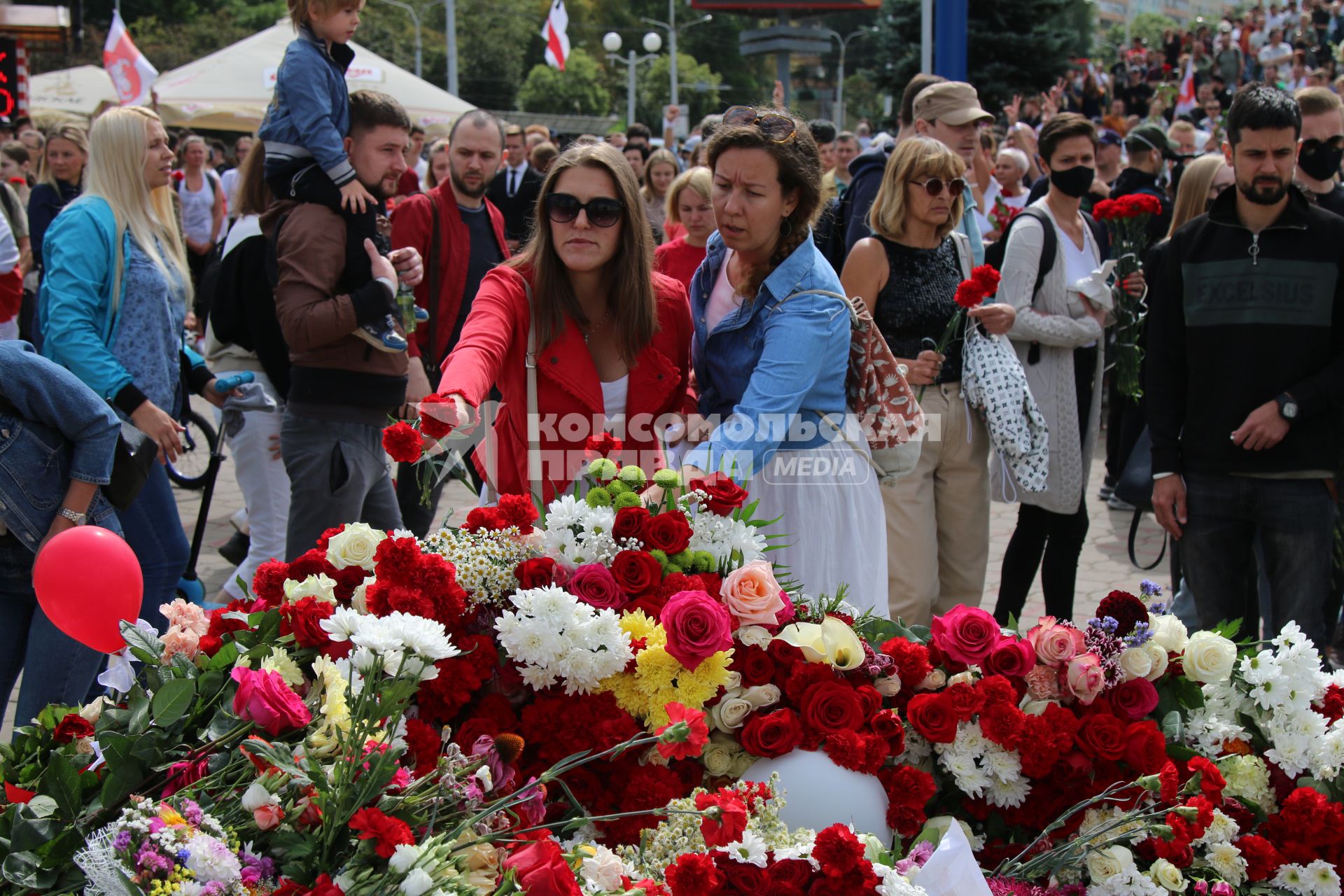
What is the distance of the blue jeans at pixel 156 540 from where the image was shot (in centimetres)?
376

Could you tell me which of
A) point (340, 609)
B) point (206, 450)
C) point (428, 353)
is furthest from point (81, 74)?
point (340, 609)

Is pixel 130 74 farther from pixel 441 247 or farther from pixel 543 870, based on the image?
pixel 543 870

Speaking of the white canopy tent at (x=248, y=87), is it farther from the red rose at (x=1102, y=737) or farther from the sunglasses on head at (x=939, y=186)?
the red rose at (x=1102, y=737)

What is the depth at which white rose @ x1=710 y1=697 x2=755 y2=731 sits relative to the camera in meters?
1.99

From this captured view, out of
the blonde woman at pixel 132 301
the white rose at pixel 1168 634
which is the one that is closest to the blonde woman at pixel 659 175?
the blonde woman at pixel 132 301

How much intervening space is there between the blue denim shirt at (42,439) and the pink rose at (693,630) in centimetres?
191

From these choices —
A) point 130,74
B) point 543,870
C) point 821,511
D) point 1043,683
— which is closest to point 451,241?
point 821,511

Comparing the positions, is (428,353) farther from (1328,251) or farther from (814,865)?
(814,865)

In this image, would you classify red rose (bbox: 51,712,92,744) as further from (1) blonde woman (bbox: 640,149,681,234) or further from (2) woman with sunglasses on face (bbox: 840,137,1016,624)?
(1) blonde woman (bbox: 640,149,681,234)

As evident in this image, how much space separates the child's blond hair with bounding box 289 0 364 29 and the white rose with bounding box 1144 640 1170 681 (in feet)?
12.0

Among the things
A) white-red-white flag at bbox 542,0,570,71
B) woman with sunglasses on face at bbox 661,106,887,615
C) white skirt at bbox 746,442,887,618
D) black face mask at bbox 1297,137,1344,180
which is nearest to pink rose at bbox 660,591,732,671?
woman with sunglasses on face at bbox 661,106,887,615

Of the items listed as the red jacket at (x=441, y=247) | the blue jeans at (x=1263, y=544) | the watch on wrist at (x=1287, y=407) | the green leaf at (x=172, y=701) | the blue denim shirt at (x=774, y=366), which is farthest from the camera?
the red jacket at (x=441, y=247)

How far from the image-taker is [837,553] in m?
3.17

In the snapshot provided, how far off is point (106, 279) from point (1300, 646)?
11.8 feet
